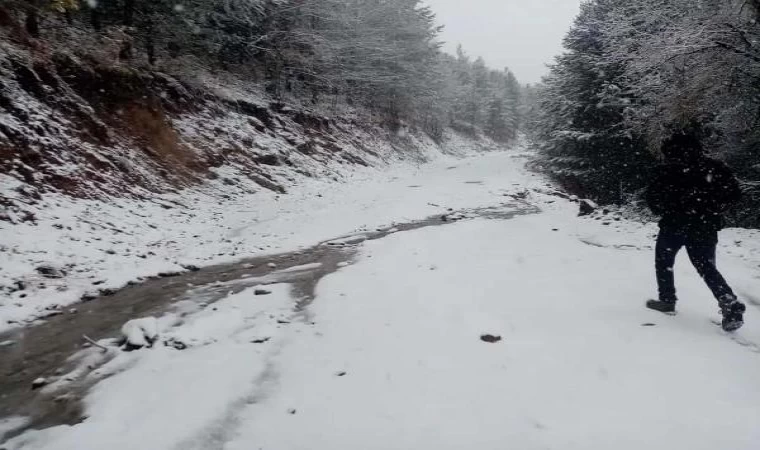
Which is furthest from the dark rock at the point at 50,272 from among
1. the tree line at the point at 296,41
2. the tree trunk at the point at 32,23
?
the tree trunk at the point at 32,23

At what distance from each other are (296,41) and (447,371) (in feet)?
84.4

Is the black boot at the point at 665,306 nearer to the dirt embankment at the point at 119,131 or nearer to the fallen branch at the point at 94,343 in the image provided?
the fallen branch at the point at 94,343

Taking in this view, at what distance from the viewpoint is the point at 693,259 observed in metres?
5.00

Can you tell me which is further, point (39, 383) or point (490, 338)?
point (490, 338)

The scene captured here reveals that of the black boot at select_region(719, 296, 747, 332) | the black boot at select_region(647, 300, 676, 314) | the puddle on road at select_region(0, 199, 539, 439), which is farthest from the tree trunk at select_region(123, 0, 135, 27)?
the black boot at select_region(719, 296, 747, 332)

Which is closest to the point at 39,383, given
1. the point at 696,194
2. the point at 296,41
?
the point at 696,194

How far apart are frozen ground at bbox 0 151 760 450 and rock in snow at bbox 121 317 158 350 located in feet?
0.57

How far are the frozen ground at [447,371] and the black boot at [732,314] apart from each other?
0.14 m

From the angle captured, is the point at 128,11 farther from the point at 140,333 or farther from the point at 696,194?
the point at 696,194

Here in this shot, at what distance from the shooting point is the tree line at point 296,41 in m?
17.1

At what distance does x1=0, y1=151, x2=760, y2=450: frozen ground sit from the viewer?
3238mm

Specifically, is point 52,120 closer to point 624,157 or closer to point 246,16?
point 246,16

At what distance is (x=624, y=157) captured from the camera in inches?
668

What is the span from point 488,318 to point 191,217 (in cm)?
932
